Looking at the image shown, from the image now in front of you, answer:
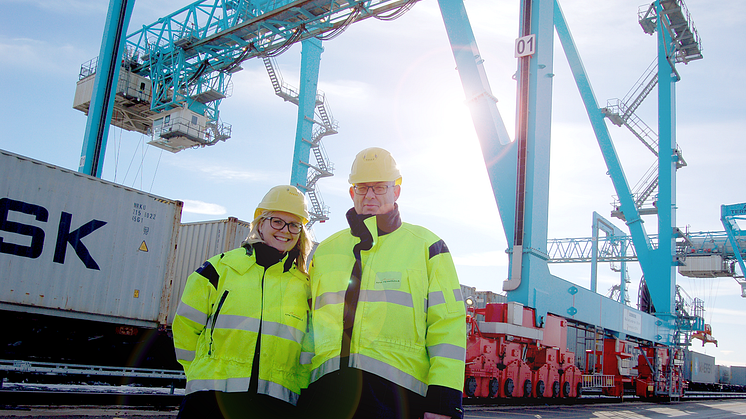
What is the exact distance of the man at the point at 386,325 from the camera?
2217mm

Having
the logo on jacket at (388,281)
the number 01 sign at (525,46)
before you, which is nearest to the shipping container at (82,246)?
the logo on jacket at (388,281)

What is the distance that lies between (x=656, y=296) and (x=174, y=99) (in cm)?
2193

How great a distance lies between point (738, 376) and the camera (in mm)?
44062

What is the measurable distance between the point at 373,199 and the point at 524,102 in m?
12.0

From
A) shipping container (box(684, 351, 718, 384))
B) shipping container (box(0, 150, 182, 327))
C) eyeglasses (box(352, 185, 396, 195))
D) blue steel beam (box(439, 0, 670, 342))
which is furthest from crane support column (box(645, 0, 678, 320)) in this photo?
eyeglasses (box(352, 185, 396, 195))

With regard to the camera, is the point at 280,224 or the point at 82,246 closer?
the point at 280,224

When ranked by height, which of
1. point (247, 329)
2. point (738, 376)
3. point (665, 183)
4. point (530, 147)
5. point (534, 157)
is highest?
point (665, 183)

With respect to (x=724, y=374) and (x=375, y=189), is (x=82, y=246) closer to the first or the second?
(x=375, y=189)

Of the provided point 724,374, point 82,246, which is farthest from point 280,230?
point 724,374

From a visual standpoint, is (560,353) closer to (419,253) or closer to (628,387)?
(628,387)

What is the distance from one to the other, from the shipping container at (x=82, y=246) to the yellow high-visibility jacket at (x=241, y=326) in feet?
23.3

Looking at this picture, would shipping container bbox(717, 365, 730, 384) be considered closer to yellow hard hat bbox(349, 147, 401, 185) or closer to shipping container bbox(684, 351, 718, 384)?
shipping container bbox(684, 351, 718, 384)

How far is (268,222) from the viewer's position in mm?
2881

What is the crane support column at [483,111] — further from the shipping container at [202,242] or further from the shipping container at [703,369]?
the shipping container at [703,369]
